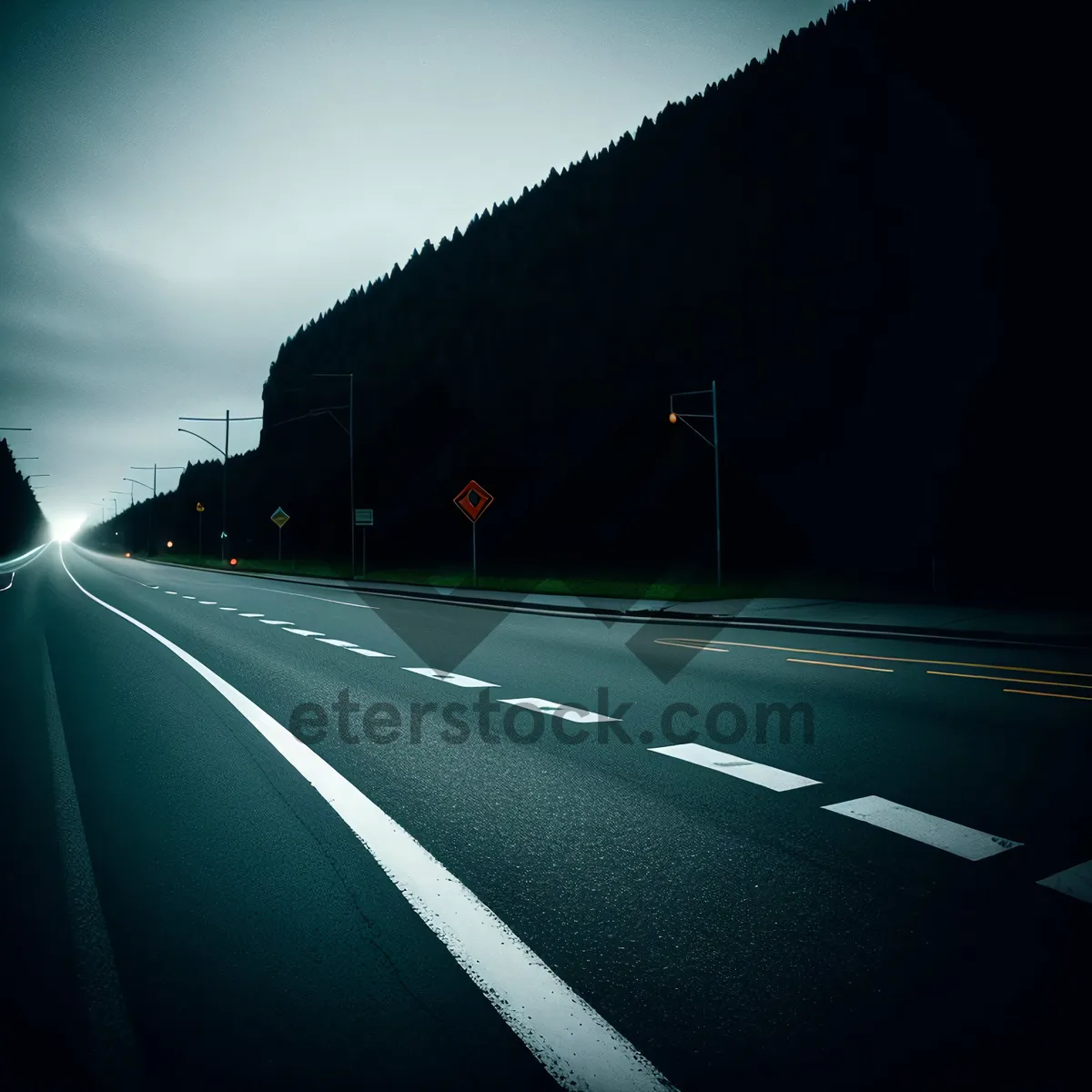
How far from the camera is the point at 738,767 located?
543 cm

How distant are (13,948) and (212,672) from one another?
7.24 metres

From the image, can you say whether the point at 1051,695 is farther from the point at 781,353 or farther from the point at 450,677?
the point at 781,353

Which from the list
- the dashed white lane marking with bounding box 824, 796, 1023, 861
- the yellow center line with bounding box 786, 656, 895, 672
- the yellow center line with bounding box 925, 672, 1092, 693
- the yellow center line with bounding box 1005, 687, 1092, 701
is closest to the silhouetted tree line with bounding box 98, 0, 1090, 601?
the yellow center line with bounding box 786, 656, 895, 672

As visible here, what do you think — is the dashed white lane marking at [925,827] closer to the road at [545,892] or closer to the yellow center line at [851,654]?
the road at [545,892]

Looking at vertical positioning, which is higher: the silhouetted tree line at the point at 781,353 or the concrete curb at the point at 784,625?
the silhouetted tree line at the point at 781,353

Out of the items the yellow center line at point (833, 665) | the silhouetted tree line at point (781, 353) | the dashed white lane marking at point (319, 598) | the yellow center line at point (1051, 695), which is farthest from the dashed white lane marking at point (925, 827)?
the silhouetted tree line at point (781, 353)

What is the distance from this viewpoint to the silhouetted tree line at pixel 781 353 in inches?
1655

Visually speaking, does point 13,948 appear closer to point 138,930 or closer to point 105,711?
point 138,930

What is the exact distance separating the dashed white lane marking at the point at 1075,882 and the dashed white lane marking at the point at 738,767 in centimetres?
158

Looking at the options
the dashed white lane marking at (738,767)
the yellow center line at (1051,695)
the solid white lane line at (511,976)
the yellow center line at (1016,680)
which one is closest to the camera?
the solid white lane line at (511,976)

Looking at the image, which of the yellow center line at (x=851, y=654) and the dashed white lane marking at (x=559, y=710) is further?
the yellow center line at (x=851, y=654)

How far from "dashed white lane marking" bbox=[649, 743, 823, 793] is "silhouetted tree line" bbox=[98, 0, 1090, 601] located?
76.0 feet

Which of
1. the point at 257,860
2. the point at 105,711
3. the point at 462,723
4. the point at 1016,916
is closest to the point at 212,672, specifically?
the point at 105,711

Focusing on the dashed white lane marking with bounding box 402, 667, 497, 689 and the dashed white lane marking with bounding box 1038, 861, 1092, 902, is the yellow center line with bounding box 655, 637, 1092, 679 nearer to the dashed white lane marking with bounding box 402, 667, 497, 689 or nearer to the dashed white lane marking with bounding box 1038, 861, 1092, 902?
the dashed white lane marking with bounding box 402, 667, 497, 689
